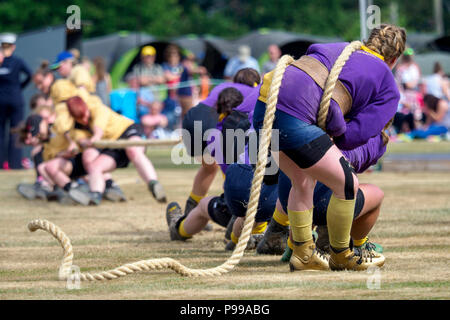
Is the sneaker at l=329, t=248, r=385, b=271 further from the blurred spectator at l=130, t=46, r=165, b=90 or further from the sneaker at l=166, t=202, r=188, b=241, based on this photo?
the blurred spectator at l=130, t=46, r=165, b=90

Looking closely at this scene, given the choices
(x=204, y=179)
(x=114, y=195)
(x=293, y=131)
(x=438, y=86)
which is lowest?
(x=438, y=86)

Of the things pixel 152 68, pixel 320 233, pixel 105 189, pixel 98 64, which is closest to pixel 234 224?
pixel 320 233

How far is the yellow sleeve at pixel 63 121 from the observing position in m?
10.6

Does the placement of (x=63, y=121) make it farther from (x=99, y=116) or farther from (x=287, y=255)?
(x=287, y=255)

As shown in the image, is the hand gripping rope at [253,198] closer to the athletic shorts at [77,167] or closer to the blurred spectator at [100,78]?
the athletic shorts at [77,167]

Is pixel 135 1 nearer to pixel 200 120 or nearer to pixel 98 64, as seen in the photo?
pixel 98 64

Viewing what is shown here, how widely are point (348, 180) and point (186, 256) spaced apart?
1.54 m

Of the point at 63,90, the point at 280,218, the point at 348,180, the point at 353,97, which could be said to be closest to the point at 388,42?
the point at 353,97

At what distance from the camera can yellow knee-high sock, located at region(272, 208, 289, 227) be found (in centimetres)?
626

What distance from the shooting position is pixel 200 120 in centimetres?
802

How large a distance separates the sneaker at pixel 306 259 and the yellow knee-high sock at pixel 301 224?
0.12ft

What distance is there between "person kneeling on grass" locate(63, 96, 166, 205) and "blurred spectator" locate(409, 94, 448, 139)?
12.8 metres

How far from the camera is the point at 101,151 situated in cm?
1063

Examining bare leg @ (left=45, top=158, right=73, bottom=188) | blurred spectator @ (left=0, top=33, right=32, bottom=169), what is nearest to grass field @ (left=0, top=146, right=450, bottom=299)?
bare leg @ (left=45, top=158, right=73, bottom=188)
